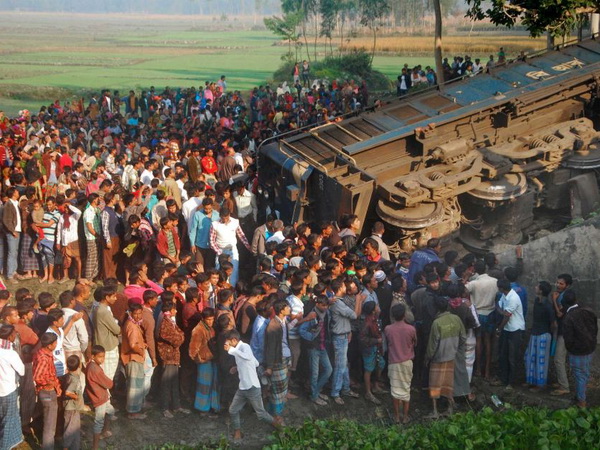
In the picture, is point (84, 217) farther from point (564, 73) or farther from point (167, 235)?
point (564, 73)

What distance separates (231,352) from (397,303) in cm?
214

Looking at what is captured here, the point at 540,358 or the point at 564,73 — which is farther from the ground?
the point at 564,73

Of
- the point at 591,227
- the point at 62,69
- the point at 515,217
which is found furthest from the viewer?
the point at 62,69

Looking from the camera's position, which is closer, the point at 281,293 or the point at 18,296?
the point at 18,296

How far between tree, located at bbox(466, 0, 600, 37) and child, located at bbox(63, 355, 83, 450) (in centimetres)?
965

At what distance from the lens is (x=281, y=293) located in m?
8.64

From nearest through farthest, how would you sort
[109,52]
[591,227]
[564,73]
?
[591,227], [564,73], [109,52]

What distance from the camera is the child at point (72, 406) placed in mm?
7203

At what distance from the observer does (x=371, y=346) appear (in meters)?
8.52

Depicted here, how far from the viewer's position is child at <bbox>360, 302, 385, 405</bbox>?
27.4ft

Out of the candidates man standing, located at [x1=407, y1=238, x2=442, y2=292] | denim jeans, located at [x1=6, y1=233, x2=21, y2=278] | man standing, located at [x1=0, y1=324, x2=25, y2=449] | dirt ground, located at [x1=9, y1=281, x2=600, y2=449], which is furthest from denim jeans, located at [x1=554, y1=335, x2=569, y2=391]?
denim jeans, located at [x1=6, y1=233, x2=21, y2=278]

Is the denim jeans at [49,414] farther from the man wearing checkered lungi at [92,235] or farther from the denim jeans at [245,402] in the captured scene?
the man wearing checkered lungi at [92,235]

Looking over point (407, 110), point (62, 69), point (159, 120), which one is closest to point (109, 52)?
point (62, 69)

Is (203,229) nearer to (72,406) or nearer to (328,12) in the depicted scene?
(72,406)
